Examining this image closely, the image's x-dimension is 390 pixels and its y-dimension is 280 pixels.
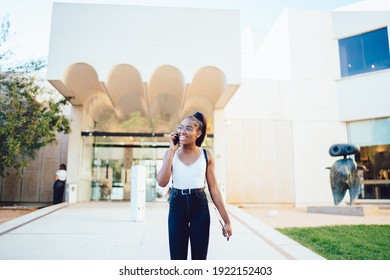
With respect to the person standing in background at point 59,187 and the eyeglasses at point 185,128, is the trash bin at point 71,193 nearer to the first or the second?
the person standing in background at point 59,187

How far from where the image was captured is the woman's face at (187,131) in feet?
6.55

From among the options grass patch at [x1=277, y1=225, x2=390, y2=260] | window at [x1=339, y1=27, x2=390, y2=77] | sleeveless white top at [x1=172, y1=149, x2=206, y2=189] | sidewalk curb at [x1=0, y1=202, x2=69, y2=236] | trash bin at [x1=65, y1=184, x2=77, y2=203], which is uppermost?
window at [x1=339, y1=27, x2=390, y2=77]

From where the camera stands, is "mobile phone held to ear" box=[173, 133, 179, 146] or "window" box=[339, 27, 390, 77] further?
"window" box=[339, 27, 390, 77]

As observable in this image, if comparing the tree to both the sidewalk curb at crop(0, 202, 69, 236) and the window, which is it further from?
the window

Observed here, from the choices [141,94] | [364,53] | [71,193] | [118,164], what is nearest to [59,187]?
[71,193]

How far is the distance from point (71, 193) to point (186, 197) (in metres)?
9.01

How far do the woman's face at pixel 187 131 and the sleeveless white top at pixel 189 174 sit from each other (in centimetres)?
14

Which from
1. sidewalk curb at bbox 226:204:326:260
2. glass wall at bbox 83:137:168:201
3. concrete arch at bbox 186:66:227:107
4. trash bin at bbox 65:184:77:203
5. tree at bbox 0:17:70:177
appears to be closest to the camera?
sidewalk curb at bbox 226:204:326:260

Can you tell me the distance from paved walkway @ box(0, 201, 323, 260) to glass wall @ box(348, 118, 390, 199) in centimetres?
737

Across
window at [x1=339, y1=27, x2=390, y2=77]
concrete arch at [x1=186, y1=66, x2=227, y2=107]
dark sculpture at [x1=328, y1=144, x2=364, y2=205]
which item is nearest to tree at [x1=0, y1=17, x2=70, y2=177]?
concrete arch at [x1=186, y1=66, x2=227, y2=107]

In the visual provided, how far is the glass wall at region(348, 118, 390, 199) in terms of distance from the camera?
36.7ft

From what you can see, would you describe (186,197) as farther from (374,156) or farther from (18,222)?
(374,156)

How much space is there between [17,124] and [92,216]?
10.1ft
